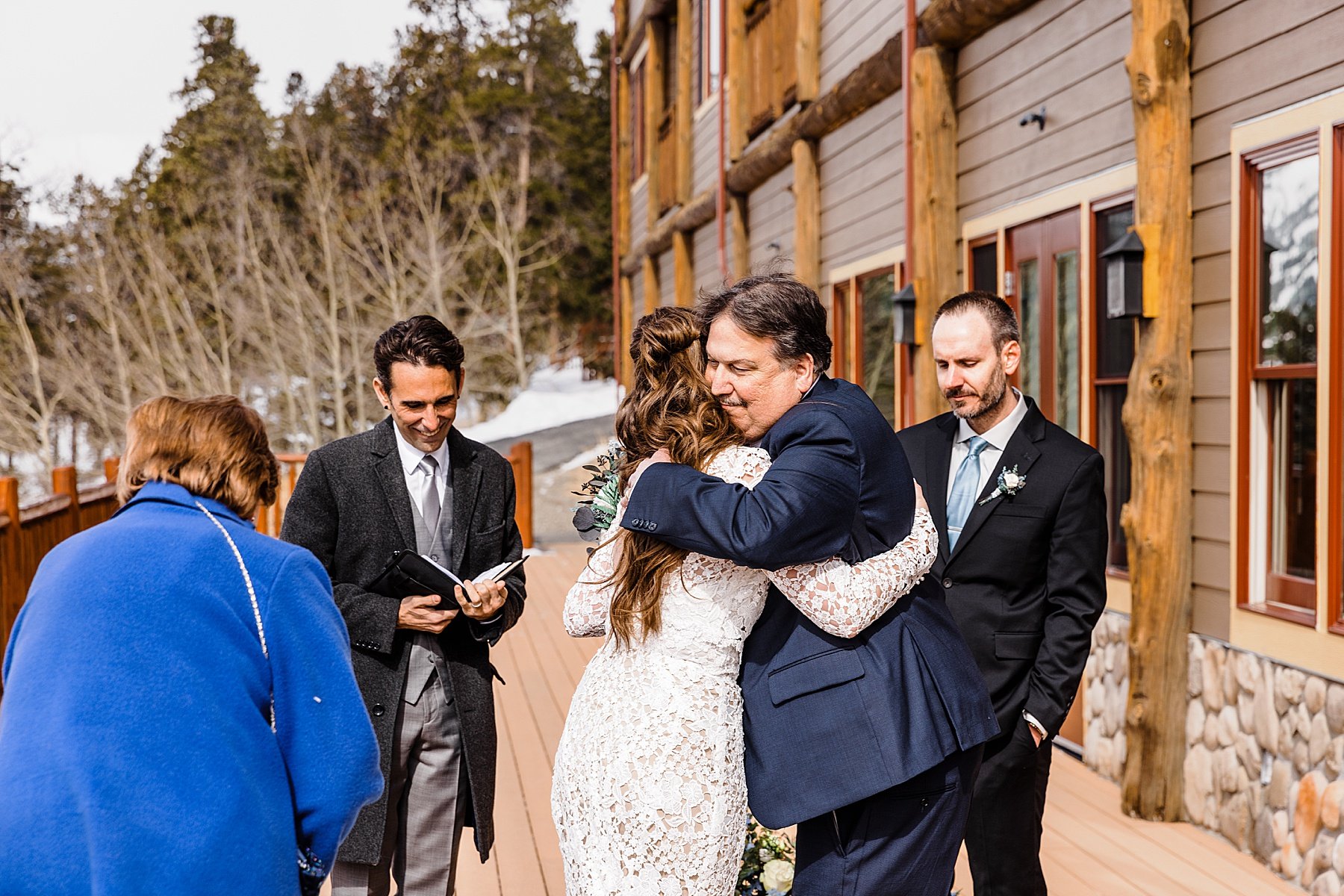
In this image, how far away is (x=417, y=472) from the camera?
3.29m

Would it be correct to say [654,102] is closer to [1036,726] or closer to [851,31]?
[851,31]

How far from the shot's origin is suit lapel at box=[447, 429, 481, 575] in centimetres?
329

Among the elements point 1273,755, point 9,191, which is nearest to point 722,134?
point 1273,755

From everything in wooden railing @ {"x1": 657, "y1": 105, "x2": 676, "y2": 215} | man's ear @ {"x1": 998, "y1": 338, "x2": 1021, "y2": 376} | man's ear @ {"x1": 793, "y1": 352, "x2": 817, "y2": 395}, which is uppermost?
wooden railing @ {"x1": 657, "y1": 105, "x2": 676, "y2": 215}

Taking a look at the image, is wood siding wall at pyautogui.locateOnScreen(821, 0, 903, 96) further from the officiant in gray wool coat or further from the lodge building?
the officiant in gray wool coat

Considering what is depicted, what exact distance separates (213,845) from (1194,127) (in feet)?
14.2

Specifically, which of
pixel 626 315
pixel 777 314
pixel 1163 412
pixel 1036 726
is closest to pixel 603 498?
pixel 777 314

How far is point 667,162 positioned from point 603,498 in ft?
45.0

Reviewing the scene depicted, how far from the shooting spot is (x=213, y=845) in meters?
1.89

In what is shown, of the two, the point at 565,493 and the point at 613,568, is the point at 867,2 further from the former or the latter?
the point at 565,493

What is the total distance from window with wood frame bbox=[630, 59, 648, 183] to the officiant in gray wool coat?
1448 centimetres

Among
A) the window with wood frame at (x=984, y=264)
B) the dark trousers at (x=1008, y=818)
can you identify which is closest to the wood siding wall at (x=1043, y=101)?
the window with wood frame at (x=984, y=264)

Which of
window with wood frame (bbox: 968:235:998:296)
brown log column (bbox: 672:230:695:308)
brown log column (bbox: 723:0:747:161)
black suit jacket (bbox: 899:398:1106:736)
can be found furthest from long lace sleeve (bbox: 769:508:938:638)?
brown log column (bbox: 672:230:695:308)

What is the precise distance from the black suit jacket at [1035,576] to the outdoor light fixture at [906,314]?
13.0 ft
